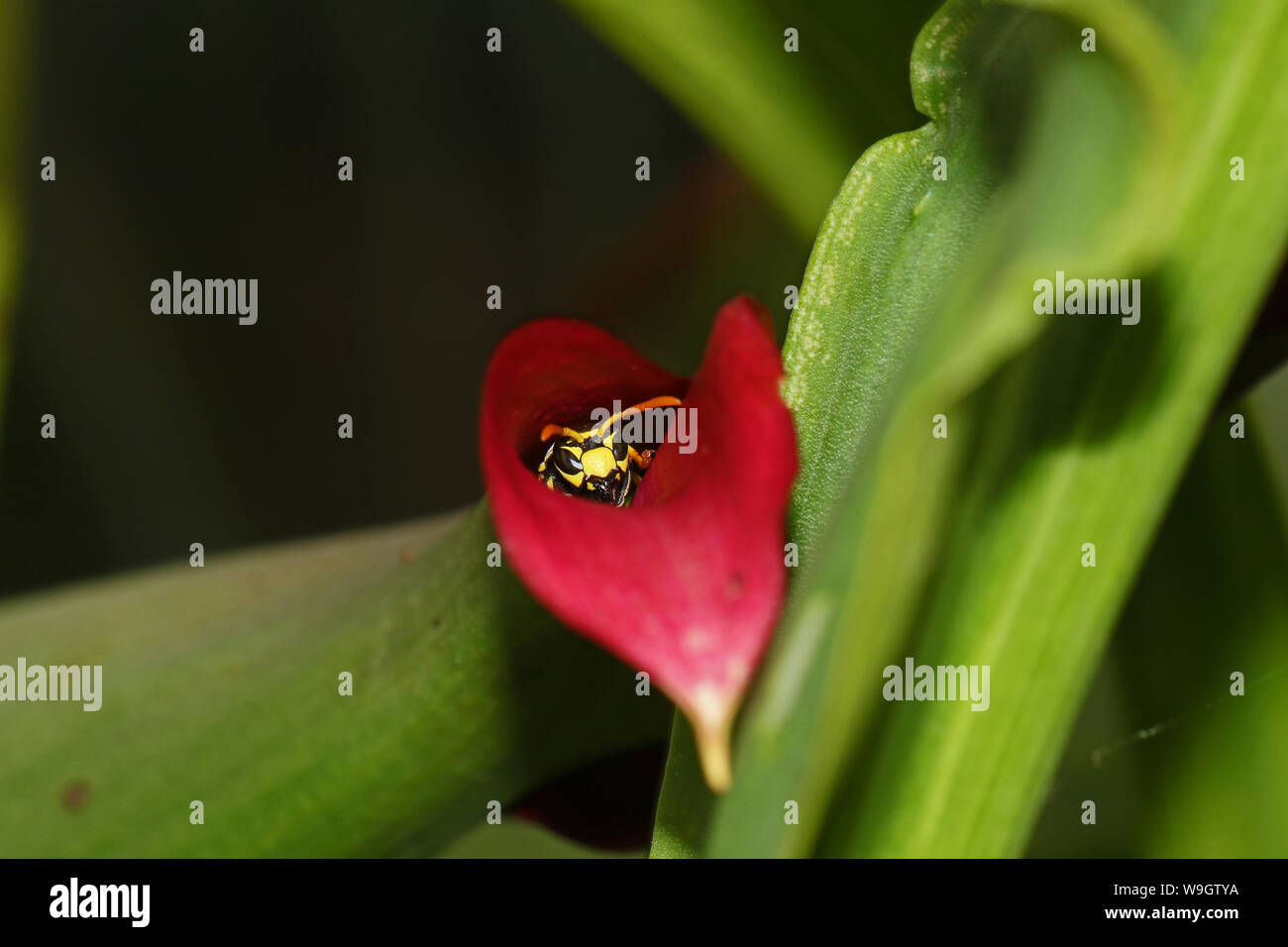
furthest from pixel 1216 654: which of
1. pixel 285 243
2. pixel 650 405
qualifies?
pixel 285 243

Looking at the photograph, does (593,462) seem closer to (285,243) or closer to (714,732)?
(714,732)

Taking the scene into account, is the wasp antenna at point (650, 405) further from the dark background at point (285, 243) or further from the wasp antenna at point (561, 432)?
the dark background at point (285, 243)

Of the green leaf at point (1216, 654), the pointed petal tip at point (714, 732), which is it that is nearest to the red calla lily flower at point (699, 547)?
the pointed petal tip at point (714, 732)

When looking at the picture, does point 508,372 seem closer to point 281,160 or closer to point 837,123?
point 837,123

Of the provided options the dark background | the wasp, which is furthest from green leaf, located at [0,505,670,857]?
the dark background

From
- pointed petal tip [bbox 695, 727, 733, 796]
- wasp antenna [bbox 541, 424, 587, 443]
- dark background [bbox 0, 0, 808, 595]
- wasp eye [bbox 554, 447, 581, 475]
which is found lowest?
pointed petal tip [bbox 695, 727, 733, 796]

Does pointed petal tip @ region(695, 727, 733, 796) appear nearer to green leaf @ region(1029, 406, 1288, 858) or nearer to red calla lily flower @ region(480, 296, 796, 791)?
red calla lily flower @ region(480, 296, 796, 791)
